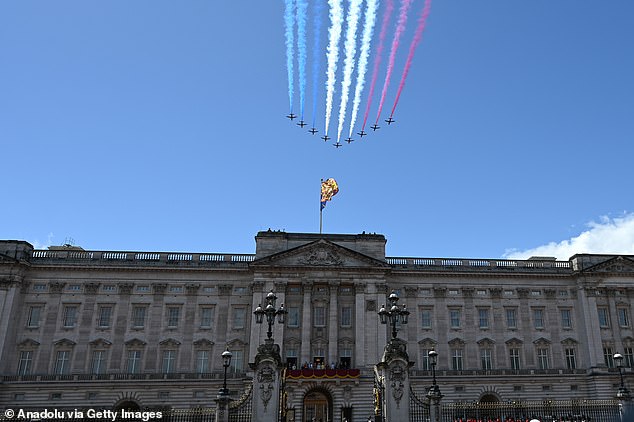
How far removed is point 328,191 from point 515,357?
26579mm

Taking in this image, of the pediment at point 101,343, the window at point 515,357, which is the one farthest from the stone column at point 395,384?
the pediment at point 101,343

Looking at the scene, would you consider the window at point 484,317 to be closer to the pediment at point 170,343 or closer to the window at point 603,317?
the window at point 603,317

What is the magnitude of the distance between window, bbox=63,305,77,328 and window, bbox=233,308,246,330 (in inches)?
630

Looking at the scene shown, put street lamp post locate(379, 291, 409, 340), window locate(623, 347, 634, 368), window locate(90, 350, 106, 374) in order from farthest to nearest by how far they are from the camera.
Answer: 1. window locate(623, 347, 634, 368)
2. window locate(90, 350, 106, 374)
3. street lamp post locate(379, 291, 409, 340)

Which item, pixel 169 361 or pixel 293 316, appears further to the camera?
pixel 293 316

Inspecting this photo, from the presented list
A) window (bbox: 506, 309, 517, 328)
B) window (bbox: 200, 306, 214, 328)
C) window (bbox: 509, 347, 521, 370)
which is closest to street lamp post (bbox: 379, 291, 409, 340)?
window (bbox: 200, 306, 214, 328)

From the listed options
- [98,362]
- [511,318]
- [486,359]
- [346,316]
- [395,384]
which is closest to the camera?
[395,384]

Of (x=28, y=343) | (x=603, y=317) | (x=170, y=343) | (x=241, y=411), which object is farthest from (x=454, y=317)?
(x=28, y=343)

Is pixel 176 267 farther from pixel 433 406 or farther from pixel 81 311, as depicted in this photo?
pixel 433 406

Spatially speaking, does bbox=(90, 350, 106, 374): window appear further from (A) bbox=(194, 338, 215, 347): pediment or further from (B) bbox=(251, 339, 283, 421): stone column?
(B) bbox=(251, 339, 283, 421): stone column

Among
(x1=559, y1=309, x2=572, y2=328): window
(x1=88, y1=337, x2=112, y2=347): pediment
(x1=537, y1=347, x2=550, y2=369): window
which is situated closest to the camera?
(x1=88, y1=337, x2=112, y2=347): pediment

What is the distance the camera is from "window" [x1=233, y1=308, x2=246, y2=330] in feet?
184

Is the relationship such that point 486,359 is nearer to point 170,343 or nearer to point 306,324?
point 306,324

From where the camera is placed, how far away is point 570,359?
57312mm
